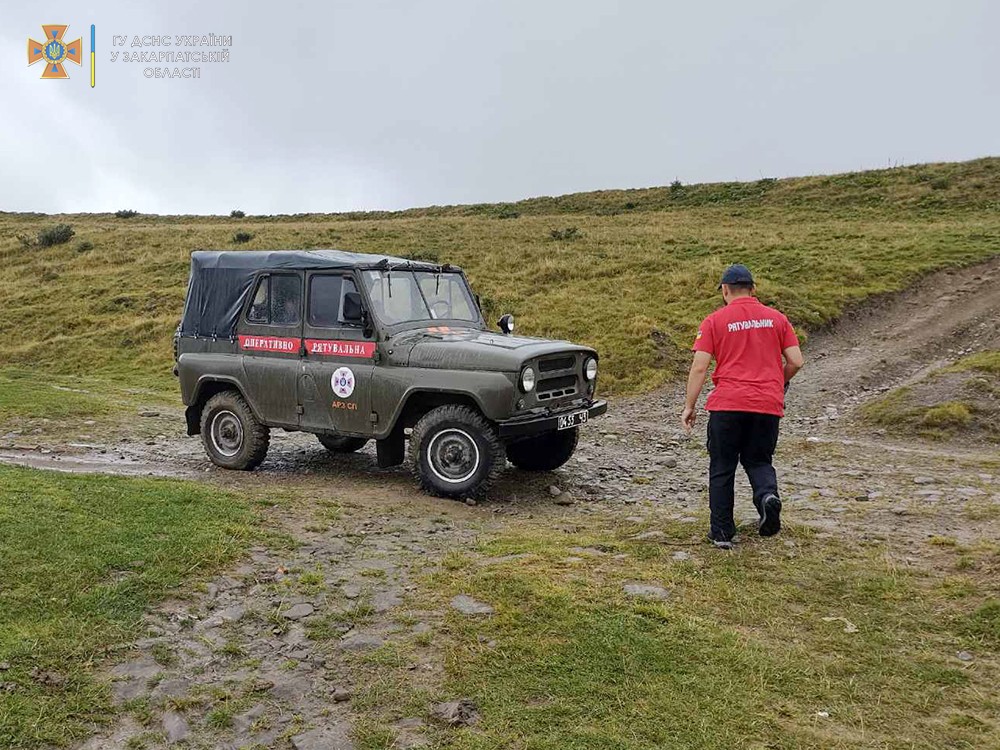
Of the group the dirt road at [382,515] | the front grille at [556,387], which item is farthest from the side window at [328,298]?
the front grille at [556,387]

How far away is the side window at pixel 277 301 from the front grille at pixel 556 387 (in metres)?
2.93

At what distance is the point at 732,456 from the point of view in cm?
598

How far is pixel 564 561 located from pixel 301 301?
474cm

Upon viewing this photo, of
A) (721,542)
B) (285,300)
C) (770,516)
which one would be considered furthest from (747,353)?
(285,300)

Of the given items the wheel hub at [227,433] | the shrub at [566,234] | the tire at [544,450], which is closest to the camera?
the tire at [544,450]

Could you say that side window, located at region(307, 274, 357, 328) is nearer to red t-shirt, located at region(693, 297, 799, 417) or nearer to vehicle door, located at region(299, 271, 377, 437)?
vehicle door, located at region(299, 271, 377, 437)

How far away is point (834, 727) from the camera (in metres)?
3.50

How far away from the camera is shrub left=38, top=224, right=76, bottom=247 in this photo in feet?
132

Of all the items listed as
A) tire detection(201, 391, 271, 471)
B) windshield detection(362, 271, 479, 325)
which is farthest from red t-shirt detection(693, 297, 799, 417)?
tire detection(201, 391, 271, 471)

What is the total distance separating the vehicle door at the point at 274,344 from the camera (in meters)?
8.89

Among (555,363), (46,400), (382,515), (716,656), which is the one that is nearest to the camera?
(716,656)

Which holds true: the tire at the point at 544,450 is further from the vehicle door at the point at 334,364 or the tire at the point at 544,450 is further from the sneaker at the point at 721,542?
the sneaker at the point at 721,542

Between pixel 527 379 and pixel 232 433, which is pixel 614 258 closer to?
pixel 232 433

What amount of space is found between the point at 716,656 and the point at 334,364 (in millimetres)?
5542
